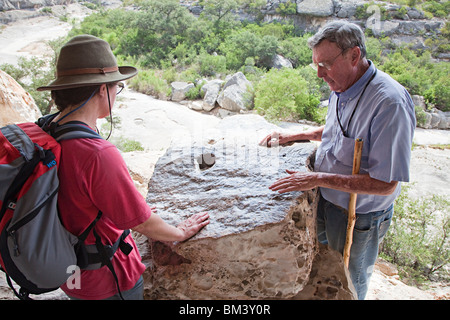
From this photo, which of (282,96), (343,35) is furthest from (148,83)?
(343,35)

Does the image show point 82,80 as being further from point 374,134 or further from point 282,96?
point 282,96

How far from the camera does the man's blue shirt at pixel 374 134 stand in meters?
1.38

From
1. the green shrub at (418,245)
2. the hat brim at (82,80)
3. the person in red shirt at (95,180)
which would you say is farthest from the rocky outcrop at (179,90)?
the hat brim at (82,80)

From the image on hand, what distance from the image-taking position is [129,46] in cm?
1138

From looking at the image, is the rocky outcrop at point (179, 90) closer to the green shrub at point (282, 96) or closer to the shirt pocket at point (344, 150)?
the green shrub at point (282, 96)

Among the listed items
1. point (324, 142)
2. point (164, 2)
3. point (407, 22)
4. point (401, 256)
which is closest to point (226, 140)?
point (324, 142)

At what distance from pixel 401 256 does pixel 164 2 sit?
10.5m

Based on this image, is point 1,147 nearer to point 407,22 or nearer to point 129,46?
point 129,46

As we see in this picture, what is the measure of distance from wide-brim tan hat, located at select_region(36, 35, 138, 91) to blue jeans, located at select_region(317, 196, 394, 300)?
55.5 inches

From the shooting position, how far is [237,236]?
4.86ft

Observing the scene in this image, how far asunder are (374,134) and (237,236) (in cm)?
82

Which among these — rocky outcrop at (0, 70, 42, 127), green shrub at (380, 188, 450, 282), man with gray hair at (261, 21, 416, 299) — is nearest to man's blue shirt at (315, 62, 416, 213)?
man with gray hair at (261, 21, 416, 299)

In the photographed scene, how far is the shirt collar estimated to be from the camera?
1546 mm

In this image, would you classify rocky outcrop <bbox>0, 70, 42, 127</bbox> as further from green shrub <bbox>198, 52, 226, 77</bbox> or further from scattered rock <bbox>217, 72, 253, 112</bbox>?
green shrub <bbox>198, 52, 226, 77</bbox>
